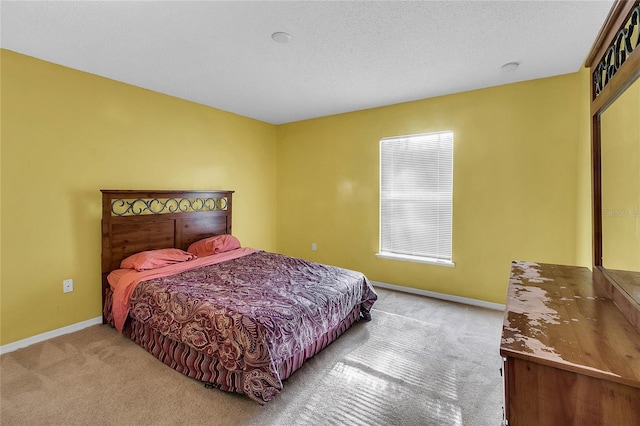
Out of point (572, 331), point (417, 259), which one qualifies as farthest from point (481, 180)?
point (572, 331)

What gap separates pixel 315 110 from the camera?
428 centimetres

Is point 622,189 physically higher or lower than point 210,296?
higher

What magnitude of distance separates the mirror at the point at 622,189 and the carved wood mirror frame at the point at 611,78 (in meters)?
0.03

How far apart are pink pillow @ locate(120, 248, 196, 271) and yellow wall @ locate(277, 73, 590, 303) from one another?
2.16 meters

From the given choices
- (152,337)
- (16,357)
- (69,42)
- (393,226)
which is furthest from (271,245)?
(69,42)

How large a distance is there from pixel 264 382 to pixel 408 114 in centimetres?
343

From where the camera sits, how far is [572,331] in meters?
1.03

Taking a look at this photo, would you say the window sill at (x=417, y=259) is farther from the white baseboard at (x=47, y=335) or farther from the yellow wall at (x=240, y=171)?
the white baseboard at (x=47, y=335)

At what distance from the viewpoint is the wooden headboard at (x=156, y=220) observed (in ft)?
10.0

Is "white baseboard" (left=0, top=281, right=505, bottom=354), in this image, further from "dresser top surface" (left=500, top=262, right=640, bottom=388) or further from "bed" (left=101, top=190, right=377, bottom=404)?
"dresser top surface" (left=500, top=262, right=640, bottom=388)

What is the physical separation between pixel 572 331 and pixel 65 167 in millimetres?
3859

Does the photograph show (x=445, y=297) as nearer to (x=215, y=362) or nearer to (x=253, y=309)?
(x=253, y=309)

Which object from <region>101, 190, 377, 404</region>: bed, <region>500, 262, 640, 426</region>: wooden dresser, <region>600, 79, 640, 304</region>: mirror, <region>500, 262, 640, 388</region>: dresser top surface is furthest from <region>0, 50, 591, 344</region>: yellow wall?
<region>500, 262, 640, 426</region>: wooden dresser

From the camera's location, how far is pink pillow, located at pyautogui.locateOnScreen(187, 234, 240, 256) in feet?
12.0
